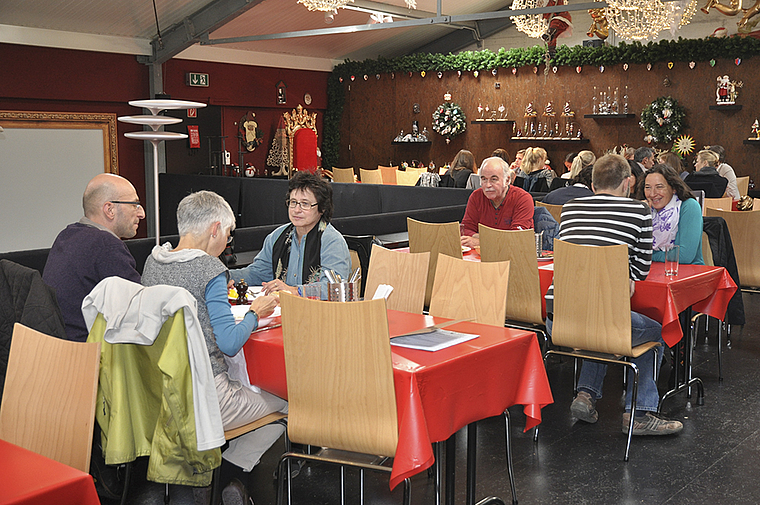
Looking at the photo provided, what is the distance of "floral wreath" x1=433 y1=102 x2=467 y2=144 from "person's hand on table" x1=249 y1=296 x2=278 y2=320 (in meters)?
11.0

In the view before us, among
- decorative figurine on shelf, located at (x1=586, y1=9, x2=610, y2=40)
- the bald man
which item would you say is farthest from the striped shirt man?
decorative figurine on shelf, located at (x1=586, y1=9, x2=610, y2=40)

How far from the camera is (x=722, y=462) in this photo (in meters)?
3.50

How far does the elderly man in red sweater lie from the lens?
5.14 metres

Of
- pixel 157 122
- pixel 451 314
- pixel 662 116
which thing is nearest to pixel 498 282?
pixel 451 314

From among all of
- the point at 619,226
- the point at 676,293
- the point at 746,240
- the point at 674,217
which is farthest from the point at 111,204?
the point at 746,240

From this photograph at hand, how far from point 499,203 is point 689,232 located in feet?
4.31

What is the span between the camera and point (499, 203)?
5277 millimetres

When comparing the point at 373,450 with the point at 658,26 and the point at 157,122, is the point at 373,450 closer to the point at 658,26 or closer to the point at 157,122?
the point at 157,122

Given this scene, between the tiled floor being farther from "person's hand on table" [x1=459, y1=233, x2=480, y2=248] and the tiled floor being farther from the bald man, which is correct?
"person's hand on table" [x1=459, y1=233, x2=480, y2=248]

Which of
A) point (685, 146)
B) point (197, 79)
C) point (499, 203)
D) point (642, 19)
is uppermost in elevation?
point (642, 19)

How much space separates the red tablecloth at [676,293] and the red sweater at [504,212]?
0.96 m

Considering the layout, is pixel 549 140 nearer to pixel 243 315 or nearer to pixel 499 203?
pixel 499 203

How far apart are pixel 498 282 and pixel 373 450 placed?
1.11 metres

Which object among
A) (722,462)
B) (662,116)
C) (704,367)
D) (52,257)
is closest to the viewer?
(52,257)
